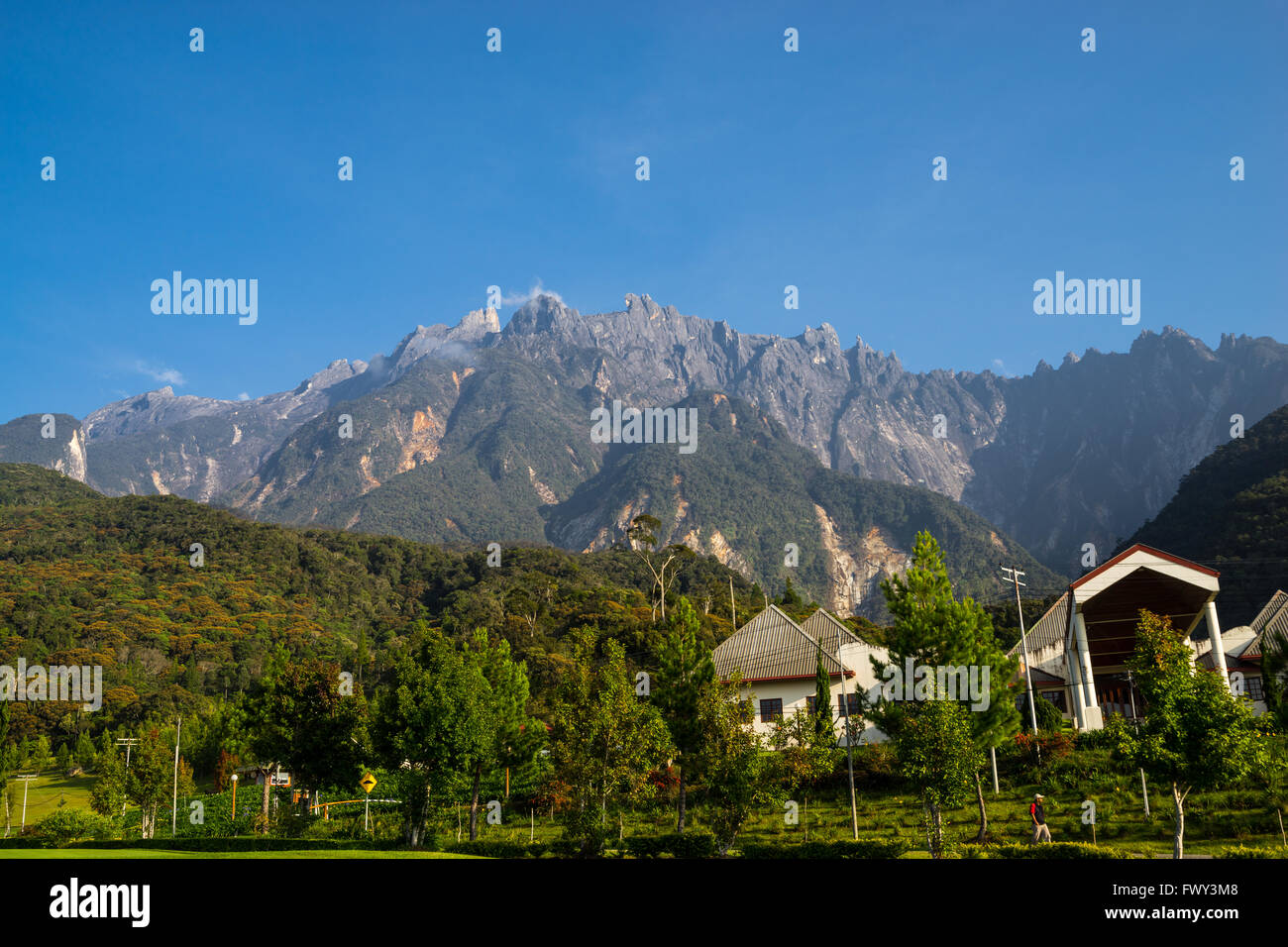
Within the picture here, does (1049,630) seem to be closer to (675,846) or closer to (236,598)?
(675,846)

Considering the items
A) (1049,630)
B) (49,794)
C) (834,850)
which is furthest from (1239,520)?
(49,794)

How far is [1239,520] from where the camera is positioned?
79.8 metres

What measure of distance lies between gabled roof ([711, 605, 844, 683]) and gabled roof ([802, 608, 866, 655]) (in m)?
0.64

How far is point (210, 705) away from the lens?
79.6 meters

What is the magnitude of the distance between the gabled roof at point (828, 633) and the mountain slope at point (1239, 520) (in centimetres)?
3720

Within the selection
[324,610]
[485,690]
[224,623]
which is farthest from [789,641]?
[324,610]

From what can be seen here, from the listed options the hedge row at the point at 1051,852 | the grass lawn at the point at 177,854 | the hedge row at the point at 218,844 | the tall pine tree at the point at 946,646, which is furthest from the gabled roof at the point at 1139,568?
the hedge row at the point at 218,844

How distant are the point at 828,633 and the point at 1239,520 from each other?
54460 millimetres

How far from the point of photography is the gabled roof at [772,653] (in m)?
42.4

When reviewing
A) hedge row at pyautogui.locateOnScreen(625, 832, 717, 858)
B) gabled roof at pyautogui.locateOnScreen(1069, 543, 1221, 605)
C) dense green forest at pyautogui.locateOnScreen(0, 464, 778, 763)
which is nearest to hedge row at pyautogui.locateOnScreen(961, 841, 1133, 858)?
hedge row at pyautogui.locateOnScreen(625, 832, 717, 858)

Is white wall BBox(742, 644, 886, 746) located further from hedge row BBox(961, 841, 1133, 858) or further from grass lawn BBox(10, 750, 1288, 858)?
hedge row BBox(961, 841, 1133, 858)

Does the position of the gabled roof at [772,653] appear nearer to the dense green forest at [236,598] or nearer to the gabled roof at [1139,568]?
the dense green forest at [236,598]
